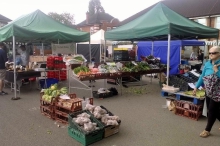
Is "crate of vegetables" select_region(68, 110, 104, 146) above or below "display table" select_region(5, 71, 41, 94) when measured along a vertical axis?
below

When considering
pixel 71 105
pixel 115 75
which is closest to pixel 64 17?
pixel 115 75

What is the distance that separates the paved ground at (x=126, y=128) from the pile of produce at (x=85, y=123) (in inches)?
12.2

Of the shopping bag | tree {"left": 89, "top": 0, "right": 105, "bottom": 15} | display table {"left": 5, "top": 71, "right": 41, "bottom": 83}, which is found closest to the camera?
the shopping bag

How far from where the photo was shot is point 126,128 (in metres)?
4.60

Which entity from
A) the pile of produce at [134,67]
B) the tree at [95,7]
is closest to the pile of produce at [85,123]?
the pile of produce at [134,67]

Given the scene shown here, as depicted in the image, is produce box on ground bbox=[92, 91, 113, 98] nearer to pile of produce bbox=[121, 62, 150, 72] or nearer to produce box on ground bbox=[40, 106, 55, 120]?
pile of produce bbox=[121, 62, 150, 72]

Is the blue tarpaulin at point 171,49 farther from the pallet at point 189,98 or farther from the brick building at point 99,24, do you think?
the brick building at point 99,24

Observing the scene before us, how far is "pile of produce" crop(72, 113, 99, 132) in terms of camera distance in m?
3.80

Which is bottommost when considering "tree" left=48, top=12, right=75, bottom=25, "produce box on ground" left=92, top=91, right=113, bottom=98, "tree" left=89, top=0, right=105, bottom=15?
"produce box on ground" left=92, top=91, right=113, bottom=98

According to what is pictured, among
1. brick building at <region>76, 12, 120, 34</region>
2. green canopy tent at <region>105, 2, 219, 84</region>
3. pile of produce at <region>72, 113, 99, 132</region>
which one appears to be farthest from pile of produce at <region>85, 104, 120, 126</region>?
brick building at <region>76, 12, 120, 34</region>

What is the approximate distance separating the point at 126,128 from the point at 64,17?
5714cm

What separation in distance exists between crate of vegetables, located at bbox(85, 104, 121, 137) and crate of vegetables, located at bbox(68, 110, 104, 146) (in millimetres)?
102

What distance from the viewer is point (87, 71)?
6879 mm

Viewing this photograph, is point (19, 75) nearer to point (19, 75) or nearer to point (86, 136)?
point (19, 75)
